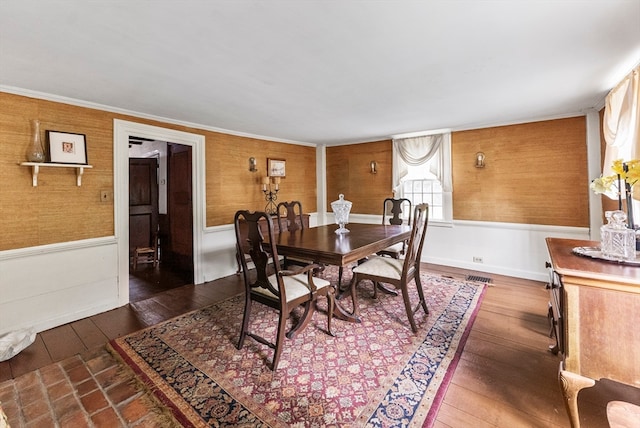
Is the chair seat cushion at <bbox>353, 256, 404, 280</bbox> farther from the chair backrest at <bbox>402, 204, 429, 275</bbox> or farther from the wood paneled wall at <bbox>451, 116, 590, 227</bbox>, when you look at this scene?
the wood paneled wall at <bbox>451, 116, 590, 227</bbox>

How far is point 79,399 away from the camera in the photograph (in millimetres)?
1729

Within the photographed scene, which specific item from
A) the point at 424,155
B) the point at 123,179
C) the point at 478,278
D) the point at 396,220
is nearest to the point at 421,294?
the point at 396,220

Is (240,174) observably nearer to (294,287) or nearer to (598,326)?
(294,287)

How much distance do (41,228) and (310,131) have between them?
3430 mm

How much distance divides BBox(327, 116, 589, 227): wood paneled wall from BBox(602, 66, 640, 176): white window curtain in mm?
752

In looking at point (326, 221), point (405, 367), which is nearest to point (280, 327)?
point (405, 367)

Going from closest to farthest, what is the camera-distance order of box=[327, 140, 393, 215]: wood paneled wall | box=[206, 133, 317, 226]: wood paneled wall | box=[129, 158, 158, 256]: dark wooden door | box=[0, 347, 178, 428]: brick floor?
box=[0, 347, 178, 428]: brick floor → box=[206, 133, 317, 226]: wood paneled wall → box=[129, 158, 158, 256]: dark wooden door → box=[327, 140, 393, 215]: wood paneled wall

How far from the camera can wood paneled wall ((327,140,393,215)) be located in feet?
16.8

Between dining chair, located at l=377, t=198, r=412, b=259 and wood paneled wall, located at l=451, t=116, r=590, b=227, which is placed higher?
wood paneled wall, located at l=451, t=116, r=590, b=227

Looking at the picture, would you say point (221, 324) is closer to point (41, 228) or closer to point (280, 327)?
point (280, 327)

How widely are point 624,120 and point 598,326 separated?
7.05 ft

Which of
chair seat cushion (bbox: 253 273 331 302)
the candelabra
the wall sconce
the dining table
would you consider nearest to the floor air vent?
the dining table

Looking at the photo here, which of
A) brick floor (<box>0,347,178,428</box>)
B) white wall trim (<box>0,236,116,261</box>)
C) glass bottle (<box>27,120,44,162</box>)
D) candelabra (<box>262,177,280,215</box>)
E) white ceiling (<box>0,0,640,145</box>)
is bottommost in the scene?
brick floor (<box>0,347,178,428</box>)

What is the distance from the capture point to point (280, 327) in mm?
1988
